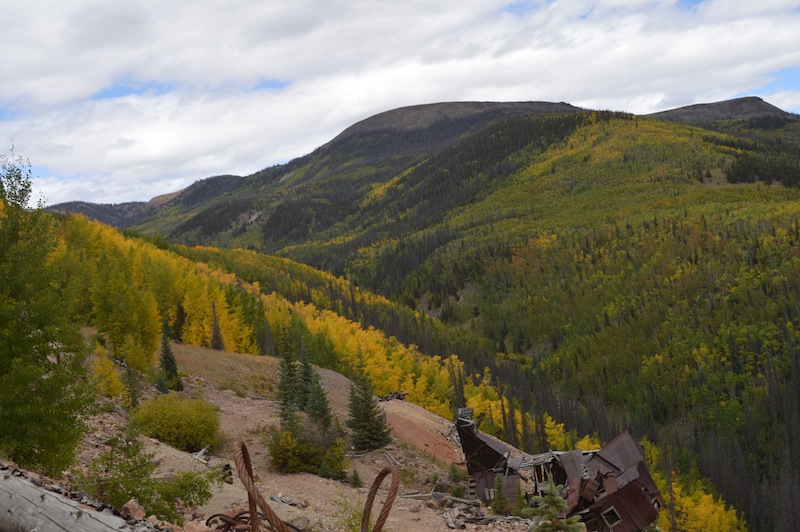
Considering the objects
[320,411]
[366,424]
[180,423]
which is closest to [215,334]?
[366,424]

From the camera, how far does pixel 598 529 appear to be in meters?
24.4

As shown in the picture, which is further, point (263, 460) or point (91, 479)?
point (263, 460)

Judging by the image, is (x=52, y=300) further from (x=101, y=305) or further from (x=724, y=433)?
(x=724, y=433)

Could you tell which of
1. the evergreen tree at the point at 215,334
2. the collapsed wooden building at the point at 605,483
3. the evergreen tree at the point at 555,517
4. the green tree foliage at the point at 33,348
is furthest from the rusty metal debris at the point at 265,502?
the evergreen tree at the point at 215,334

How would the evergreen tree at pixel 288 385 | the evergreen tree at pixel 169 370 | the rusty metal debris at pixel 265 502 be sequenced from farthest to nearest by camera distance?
the evergreen tree at pixel 169 370, the evergreen tree at pixel 288 385, the rusty metal debris at pixel 265 502

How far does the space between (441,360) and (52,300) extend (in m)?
115

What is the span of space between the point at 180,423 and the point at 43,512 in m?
24.4

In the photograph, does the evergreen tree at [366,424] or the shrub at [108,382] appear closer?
the shrub at [108,382]

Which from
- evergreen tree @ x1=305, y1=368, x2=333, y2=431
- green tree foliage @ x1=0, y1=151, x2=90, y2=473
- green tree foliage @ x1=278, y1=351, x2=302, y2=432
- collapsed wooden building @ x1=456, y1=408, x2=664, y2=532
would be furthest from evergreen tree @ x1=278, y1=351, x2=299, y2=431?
green tree foliage @ x1=0, y1=151, x2=90, y2=473

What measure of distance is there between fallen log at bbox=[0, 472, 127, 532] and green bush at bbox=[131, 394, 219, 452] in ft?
75.4

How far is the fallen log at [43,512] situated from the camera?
5836 mm

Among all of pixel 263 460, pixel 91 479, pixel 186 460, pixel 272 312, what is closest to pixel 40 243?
pixel 91 479

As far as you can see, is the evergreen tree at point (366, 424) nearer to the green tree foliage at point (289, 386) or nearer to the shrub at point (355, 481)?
the green tree foliage at point (289, 386)

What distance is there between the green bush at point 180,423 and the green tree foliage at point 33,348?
46.0ft
